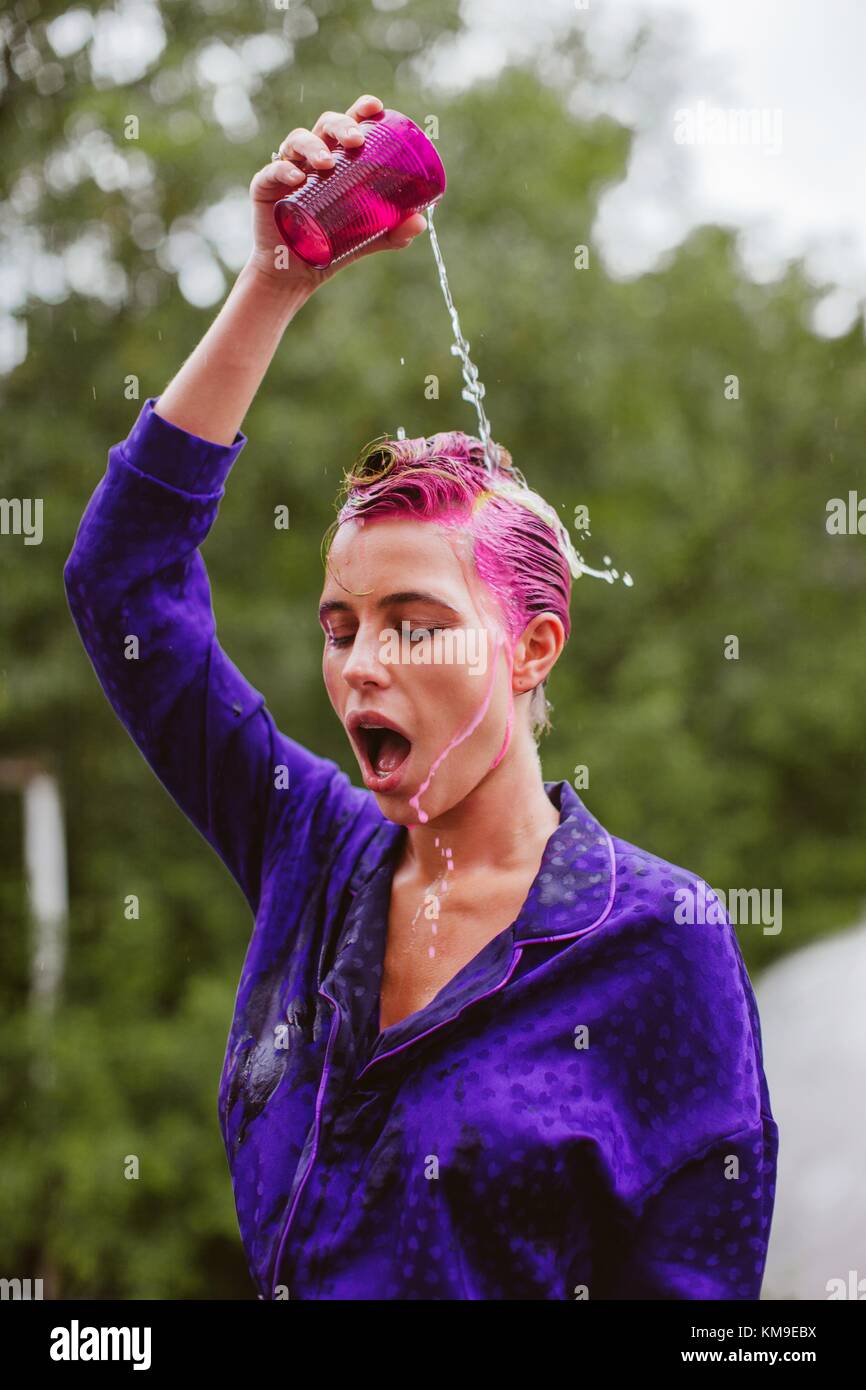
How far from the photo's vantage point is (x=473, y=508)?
5.10 feet

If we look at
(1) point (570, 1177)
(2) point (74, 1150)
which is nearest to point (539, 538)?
(1) point (570, 1177)

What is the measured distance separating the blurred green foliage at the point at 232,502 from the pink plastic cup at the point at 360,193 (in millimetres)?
3510

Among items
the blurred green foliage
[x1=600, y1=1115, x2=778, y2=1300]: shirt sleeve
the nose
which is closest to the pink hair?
the nose

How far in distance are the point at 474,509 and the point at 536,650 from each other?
18 cm

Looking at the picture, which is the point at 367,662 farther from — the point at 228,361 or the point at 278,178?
the point at 278,178

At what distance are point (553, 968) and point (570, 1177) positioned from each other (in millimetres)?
207

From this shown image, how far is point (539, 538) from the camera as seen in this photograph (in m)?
1.61

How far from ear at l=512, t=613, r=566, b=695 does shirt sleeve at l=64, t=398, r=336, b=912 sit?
1.03 ft

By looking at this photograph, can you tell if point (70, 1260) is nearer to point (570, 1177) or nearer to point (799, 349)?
point (570, 1177)

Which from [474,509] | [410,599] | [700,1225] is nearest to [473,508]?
[474,509]

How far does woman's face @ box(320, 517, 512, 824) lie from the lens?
4.91 feet

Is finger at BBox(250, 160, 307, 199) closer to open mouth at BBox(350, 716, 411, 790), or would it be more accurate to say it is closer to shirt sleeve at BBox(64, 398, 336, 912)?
shirt sleeve at BBox(64, 398, 336, 912)

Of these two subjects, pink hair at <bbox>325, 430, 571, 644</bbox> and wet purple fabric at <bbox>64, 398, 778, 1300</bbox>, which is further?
pink hair at <bbox>325, 430, 571, 644</bbox>

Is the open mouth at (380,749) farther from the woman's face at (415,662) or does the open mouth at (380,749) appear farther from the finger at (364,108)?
the finger at (364,108)
